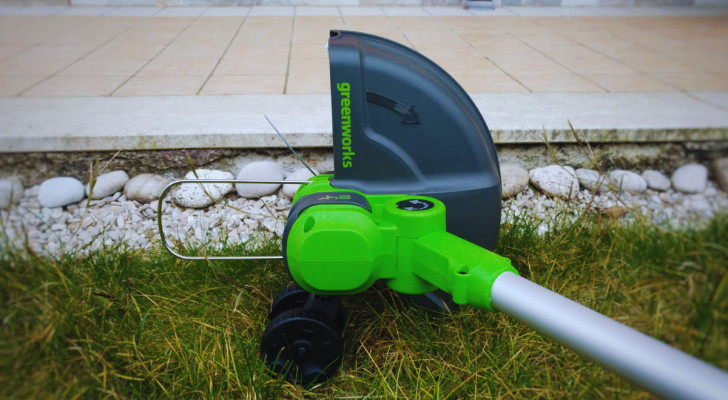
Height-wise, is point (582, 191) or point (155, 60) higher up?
point (155, 60)

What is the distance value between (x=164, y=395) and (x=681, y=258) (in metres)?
0.98

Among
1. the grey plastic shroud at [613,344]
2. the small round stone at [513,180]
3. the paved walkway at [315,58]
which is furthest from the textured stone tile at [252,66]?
the grey plastic shroud at [613,344]

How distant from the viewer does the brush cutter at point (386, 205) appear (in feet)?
3.38

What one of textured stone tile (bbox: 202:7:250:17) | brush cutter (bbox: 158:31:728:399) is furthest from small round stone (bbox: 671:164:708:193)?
textured stone tile (bbox: 202:7:250:17)

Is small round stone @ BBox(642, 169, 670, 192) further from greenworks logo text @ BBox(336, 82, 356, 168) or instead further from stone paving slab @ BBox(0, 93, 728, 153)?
stone paving slab @ BBox(0, 93, 728, 153)

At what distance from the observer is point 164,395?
109 cm

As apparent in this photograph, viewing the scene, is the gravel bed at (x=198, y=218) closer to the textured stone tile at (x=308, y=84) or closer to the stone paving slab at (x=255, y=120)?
the stone paving slab at (x=255, y=120)

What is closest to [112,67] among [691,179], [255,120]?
[255,120]

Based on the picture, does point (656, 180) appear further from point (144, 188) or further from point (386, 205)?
point (144, 188)

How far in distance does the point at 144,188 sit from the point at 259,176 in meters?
0.38

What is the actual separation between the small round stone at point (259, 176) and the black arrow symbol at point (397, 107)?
0.80 m

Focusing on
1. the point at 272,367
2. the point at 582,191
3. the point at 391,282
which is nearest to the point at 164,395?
the point at 272,367

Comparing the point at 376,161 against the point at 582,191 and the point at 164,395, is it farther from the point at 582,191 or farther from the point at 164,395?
the point at 582,191

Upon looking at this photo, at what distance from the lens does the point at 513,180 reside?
1.85 meters
